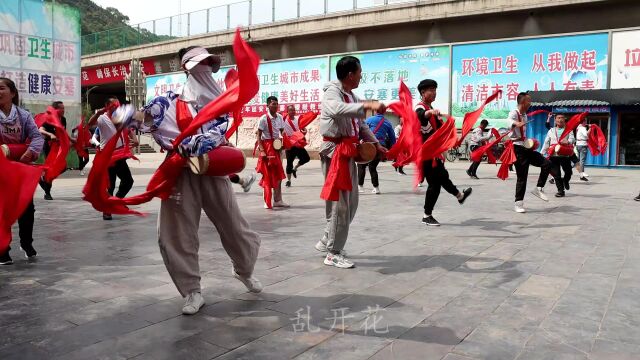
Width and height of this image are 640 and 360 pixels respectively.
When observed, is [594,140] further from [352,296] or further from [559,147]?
[352,296]

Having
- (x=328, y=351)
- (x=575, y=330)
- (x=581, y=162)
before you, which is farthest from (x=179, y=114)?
(x=581, y=162)

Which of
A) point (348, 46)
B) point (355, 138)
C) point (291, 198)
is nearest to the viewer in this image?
point (355, 138)

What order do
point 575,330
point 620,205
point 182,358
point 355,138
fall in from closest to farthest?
point 182,358 < point 575,330 < point 355,138 < point 620,205

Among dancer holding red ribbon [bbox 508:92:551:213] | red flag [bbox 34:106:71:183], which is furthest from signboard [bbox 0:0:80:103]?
dancer holding red ribbon [bbox 508:92:551:213]

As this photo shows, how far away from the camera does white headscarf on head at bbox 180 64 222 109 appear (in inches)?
135

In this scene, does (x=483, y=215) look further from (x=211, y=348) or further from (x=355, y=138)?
(x=211, y=348)

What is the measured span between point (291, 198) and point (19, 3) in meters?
9.83

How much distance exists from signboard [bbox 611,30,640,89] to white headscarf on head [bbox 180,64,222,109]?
748 inches

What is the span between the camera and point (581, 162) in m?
14.1

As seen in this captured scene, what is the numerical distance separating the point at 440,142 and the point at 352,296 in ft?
8.80

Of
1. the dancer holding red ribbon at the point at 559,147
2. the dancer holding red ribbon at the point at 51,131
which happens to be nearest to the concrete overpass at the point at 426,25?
the dancer holding red ribbon at the point at 559,147

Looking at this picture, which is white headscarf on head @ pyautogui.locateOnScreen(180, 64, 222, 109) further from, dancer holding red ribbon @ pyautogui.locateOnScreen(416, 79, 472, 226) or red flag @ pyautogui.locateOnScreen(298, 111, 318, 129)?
red flag @ pyautogui.locateOnScreen(298, 111, 318, 129)

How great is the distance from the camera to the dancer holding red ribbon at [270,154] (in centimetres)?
827

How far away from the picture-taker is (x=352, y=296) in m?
3.82
